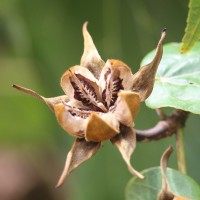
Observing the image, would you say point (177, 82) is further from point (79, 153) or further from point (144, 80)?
point (79, 153)

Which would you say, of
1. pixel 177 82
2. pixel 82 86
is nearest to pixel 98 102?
pixel 82 86

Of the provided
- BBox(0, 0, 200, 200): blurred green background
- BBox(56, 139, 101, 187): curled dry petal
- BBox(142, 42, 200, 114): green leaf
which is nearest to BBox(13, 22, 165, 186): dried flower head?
BBox(56, 139, 101, 187): curled dry petal

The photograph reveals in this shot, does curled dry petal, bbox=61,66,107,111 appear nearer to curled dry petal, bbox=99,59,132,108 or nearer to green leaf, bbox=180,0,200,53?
curled dry petal, bbox=99,59,132,108

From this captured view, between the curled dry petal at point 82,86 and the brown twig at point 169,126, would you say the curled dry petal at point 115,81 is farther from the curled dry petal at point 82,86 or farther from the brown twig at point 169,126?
the brown twig at point 169,126

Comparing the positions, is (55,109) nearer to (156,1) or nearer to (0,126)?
(156,1)

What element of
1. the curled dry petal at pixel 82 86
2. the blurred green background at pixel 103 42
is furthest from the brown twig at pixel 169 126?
the blurred green background at pixel 103 42
